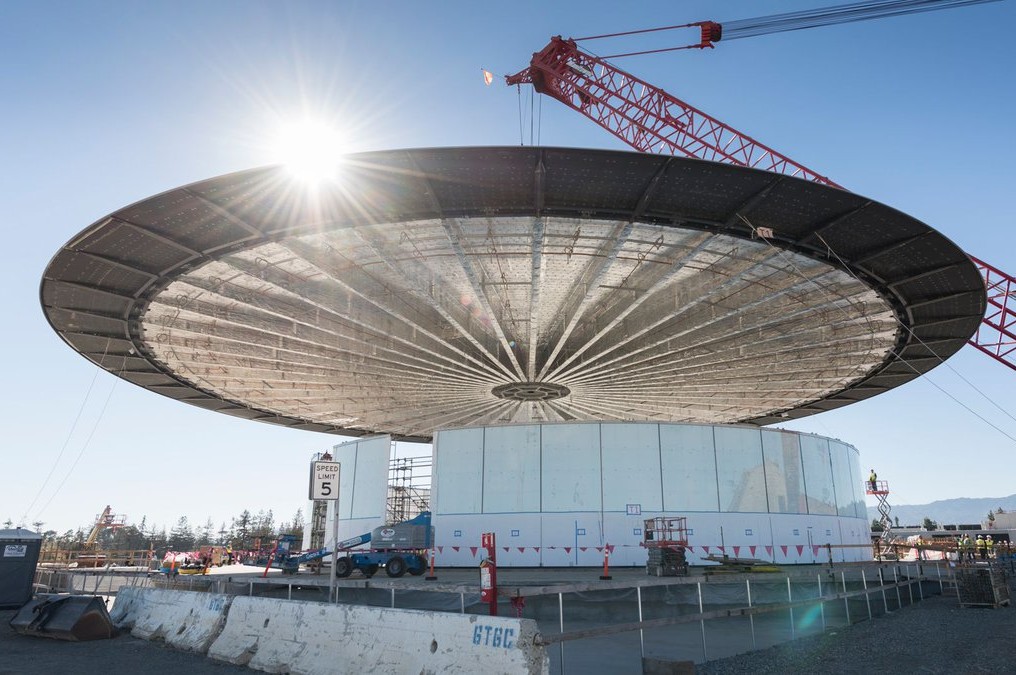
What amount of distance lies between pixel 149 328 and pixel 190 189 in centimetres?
1398

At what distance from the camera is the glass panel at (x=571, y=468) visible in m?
26.7

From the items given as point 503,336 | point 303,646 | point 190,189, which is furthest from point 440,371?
point 303,646

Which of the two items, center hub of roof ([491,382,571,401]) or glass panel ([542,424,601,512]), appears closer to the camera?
glass panel ([542,424,601,512])

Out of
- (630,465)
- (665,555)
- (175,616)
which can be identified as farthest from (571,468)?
(175,616)

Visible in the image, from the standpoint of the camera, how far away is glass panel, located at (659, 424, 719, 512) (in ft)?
88.1

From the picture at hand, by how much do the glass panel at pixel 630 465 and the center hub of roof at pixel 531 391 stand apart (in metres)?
9.48

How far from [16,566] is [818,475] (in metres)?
31.6

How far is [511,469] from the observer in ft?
90.6

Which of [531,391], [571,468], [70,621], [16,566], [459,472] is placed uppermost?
[531,391]

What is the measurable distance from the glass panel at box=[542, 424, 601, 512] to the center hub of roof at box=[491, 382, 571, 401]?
896cm

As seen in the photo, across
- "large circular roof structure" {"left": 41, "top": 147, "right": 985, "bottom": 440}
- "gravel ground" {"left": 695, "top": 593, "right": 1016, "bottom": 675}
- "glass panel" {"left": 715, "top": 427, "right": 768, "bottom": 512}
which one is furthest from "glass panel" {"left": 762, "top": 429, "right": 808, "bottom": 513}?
"gravel ground" {"left": 695, "top": 593, "right": 1016, "bottom": 675}

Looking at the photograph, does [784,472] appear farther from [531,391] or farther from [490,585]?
[490,585]

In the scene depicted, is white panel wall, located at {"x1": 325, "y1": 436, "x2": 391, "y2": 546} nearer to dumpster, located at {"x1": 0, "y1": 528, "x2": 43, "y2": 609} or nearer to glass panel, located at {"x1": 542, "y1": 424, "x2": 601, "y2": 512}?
glass panel, located at {"x1": 542, "y1": 424, "x2": 601, "y2": 512}

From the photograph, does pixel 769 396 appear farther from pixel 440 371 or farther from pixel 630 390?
pixel 440 371
